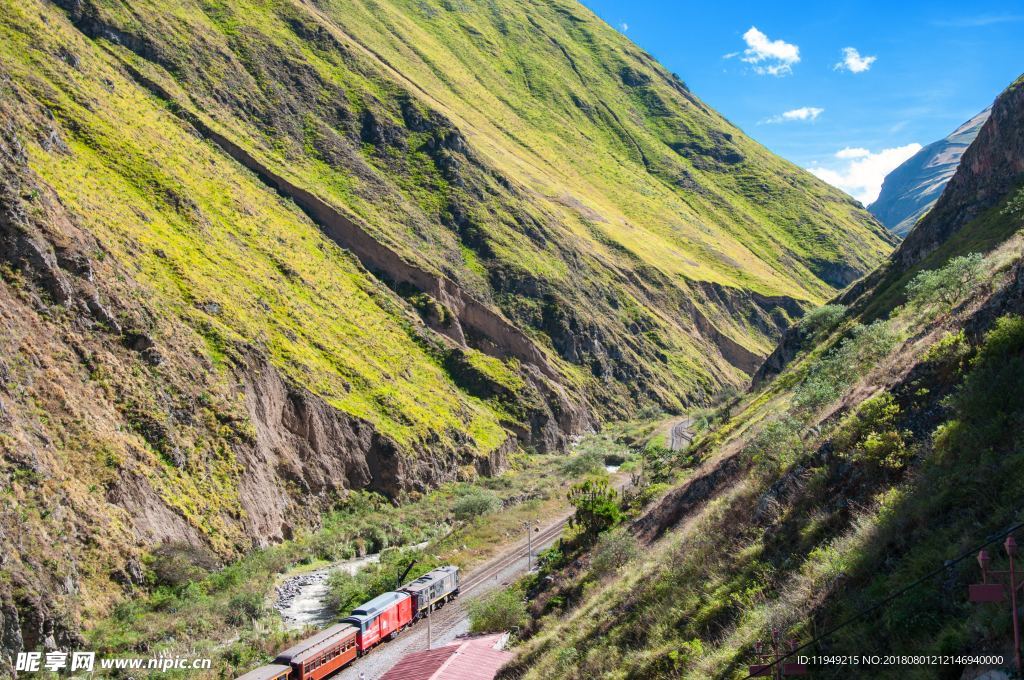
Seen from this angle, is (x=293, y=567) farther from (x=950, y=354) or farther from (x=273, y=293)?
(x=950, y=354)

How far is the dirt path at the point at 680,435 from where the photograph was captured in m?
61.4

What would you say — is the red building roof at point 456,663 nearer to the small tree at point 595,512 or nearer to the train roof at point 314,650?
the train roof at point 314,650

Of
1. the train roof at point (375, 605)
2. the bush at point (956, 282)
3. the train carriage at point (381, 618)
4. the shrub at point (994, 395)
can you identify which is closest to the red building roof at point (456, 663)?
the train carriage at point (381, 618)

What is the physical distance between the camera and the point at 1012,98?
128 feet

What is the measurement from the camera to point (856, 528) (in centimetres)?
1208

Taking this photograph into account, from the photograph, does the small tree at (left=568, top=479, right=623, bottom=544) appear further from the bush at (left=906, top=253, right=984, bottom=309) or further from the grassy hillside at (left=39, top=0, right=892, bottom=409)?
the grassy hillside at (left=39, top=0, right=892, bottom=409)

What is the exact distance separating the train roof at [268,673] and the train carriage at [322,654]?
0.25 meters

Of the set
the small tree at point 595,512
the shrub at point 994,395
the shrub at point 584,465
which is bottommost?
the shrub at point 584,465

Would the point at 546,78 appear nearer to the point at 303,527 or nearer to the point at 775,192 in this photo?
the point at 775,192

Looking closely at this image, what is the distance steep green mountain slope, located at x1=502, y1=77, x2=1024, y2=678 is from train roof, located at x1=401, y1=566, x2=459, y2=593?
8.96 metres

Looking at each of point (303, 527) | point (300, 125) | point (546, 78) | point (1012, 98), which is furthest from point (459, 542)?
point (546, 78)

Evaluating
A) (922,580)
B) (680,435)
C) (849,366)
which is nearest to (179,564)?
(849,366)

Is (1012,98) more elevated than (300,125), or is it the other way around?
(1012,98)

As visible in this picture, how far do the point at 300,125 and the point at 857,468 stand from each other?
8451cm
